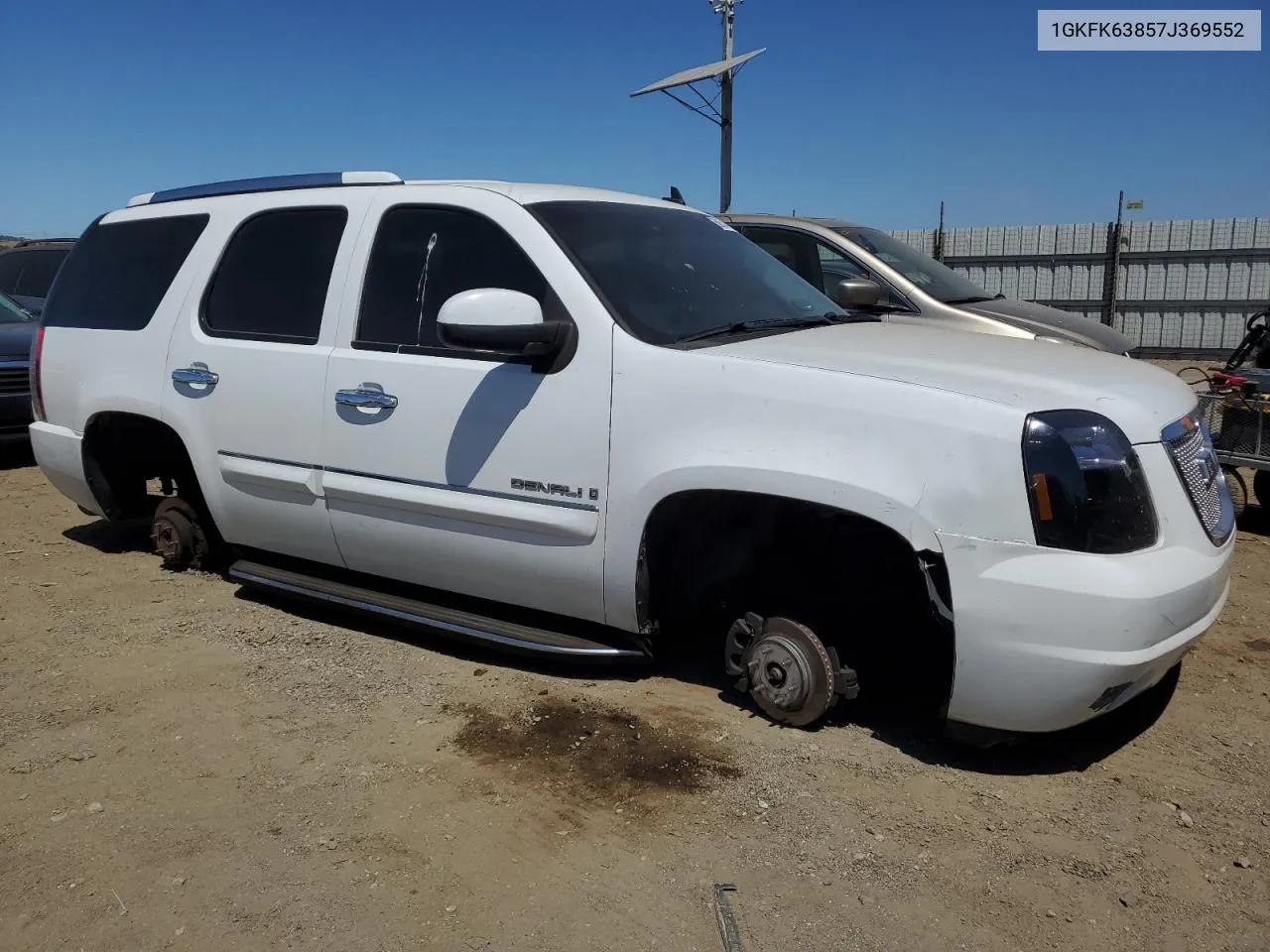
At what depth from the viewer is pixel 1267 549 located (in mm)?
5961

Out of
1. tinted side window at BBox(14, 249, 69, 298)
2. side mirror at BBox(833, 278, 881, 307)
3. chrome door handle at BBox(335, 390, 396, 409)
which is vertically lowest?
chrome door handle at BBox(335, 390, 396, 409)

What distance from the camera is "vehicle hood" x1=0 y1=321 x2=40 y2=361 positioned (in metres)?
9.17

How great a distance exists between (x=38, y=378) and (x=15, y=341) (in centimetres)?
471

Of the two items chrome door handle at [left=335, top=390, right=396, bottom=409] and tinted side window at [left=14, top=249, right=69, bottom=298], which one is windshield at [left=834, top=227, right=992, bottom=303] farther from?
tinted side window at [left=14, top=249, right=69, bottom=298]

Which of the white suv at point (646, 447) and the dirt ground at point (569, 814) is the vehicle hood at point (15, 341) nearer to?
the white suv at point (646, 447)

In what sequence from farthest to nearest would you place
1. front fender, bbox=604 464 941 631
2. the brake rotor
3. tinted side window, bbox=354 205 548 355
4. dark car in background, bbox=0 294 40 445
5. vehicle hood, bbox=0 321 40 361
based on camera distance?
vehicle hood, bbox=0 321 40 361 → dark car in background, bbox=0 294 40 445 → tinted side window, bbox=354 205 548 355 → the brake rotor → front fender, bbox=604 464 941 631

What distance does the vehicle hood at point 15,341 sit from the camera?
30.1 ft

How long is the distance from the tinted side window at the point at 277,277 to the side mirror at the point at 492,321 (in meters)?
1.06

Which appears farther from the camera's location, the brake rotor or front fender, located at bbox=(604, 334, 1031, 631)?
the brake rotor

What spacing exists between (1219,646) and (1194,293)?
14.5m

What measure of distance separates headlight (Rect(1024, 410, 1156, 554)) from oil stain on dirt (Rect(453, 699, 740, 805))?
1220 mm

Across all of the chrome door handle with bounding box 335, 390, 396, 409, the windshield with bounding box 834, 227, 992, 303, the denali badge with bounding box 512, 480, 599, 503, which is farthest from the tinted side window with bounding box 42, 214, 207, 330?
the windshield with bounding box 834, 227, 992, 303

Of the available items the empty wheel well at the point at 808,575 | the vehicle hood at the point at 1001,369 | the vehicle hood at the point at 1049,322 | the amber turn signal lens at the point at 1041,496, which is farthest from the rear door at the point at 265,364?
the vehicle hood at the point at 1049,322

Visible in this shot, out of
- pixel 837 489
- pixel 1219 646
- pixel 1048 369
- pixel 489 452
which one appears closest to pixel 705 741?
pixel 837 489
